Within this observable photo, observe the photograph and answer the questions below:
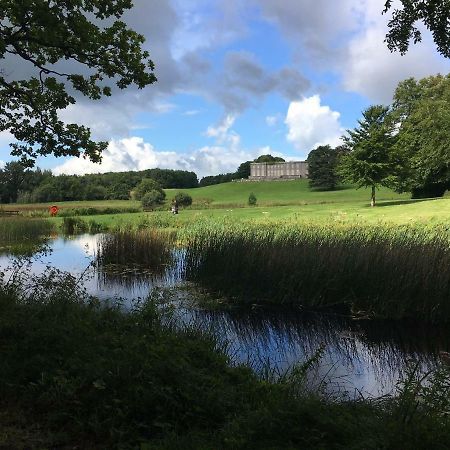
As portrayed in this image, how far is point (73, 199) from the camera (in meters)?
92.8

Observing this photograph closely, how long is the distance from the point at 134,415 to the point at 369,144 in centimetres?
4411

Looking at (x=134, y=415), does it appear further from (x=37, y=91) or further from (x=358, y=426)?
(x=37, y=91)

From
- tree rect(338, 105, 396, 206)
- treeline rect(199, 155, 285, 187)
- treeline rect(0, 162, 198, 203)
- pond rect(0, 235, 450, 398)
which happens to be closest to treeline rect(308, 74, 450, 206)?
tree rect(338, 105, 396, 206)

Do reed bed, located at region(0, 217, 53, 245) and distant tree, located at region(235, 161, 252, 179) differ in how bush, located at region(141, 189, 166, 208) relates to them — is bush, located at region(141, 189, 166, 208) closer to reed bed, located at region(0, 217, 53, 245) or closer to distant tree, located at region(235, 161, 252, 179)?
reed bed, located at region(0, 217, 53, 245)

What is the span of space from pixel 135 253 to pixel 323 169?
3184 inches

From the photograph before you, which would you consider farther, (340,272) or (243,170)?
(243,170)

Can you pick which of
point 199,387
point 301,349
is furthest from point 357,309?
point 199,387

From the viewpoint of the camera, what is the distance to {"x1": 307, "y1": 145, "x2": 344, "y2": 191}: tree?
9569 cm

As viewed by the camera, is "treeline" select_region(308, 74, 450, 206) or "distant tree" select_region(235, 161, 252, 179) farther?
"distant tree" select_region(235, 161, 252, 179)

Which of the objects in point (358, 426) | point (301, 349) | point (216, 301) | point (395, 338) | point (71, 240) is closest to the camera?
point (358, 426)

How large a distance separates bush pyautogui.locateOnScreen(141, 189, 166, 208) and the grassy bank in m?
60.9

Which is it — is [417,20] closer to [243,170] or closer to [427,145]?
[427,145]

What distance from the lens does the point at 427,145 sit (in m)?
47.3

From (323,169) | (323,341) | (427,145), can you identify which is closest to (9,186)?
(323,169)
